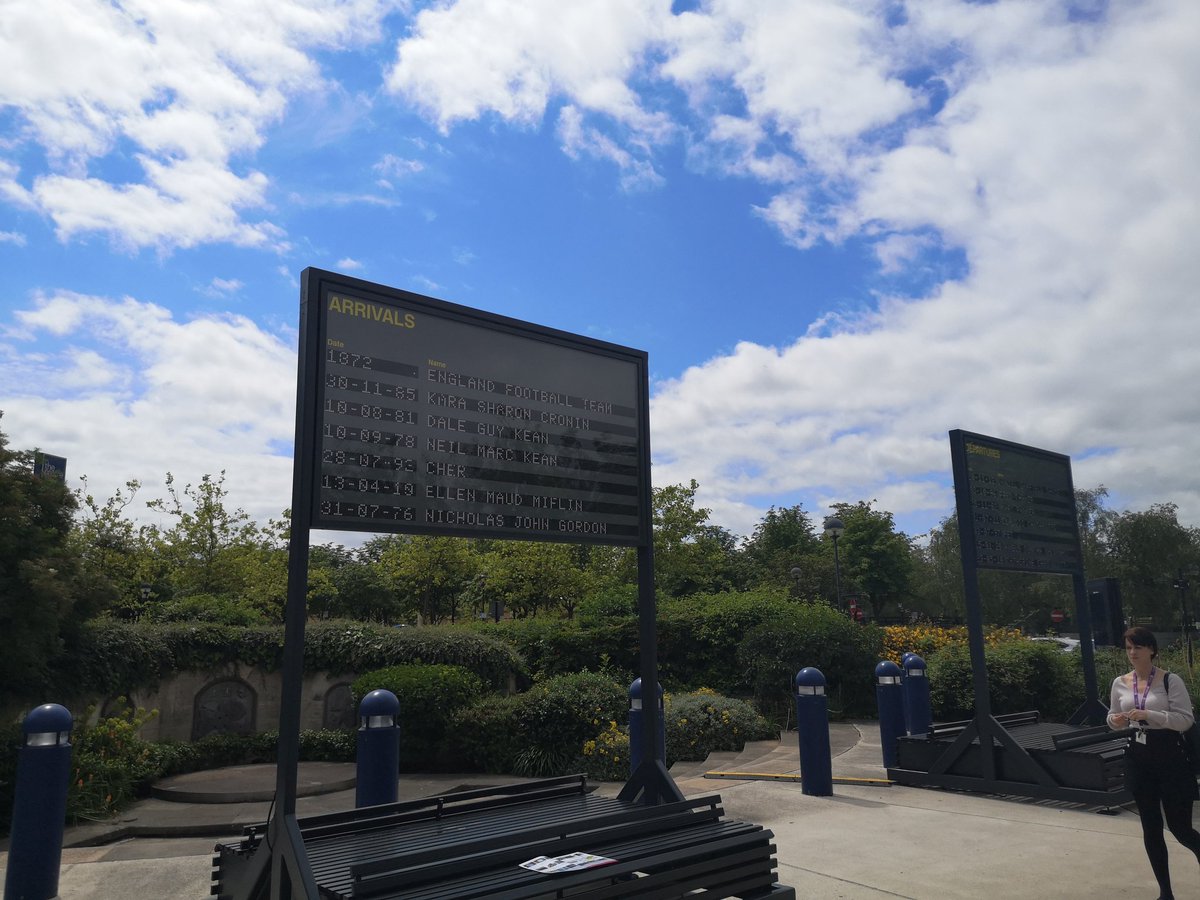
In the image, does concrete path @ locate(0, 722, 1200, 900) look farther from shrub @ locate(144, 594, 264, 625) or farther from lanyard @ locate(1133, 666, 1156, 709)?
shrub @ locate(144, 594, 264, 625)

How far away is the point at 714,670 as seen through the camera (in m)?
17.9

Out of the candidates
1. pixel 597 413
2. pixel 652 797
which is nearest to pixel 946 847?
pixel 652 797

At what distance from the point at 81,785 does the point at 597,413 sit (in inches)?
291

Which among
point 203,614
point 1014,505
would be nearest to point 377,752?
point 1014,505

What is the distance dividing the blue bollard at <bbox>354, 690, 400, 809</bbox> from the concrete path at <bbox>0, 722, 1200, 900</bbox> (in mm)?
1302

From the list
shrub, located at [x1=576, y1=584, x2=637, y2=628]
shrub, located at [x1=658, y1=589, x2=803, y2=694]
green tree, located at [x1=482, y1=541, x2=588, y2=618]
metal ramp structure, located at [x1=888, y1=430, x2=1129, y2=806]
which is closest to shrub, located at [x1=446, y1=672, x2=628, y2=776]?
metal ramp structure, located at [x1=888, y1=430, x2=1129, y2=806]

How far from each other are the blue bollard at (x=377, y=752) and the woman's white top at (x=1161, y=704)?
491 centimetres

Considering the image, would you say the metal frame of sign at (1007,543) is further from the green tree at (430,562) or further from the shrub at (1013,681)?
the green tree at (430,562)

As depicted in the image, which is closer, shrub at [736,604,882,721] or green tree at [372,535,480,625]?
shrub at [736,604,882,721]

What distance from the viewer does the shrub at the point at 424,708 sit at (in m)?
12.7

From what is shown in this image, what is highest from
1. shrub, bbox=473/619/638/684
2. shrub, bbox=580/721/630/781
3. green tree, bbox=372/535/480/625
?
green tree, bbox=372/535/480/625

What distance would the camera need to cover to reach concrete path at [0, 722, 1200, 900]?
552 centimetres

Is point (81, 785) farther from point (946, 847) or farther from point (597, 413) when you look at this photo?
point (946, 847)

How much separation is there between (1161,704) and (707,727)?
8.21m
